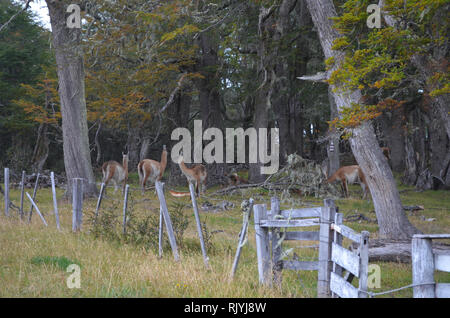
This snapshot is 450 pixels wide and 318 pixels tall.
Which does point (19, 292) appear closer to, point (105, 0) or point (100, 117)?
point (105, 0)

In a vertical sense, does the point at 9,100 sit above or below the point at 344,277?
above

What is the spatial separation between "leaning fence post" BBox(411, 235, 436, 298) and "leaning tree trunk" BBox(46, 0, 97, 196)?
14.7 meters

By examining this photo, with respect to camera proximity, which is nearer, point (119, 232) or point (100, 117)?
point (119, 232)

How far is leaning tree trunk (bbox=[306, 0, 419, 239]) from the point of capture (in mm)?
10914

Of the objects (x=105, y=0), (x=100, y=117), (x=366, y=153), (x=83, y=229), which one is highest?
(x=105, y=0)

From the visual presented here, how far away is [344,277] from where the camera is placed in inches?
214

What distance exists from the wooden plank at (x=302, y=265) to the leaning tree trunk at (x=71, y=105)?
12.6m

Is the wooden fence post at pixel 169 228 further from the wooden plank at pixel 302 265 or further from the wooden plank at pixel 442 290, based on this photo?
the wooden plank at pixel 442 290

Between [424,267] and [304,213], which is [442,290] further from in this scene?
[304,213]

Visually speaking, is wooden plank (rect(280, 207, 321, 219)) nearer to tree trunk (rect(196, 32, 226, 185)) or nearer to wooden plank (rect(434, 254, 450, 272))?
wooden plank (rect(434, 254, 450, 272))

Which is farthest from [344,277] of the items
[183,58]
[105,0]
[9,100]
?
[9,100]

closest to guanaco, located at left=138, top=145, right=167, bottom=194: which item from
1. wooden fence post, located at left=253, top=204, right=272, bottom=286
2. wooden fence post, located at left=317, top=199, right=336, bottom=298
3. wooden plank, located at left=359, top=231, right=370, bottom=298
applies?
wooden fence post, located at left=253, top=204, right=272, bottom=286

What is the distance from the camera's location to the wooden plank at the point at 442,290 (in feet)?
14.2

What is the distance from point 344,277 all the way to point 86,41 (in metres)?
14.7
